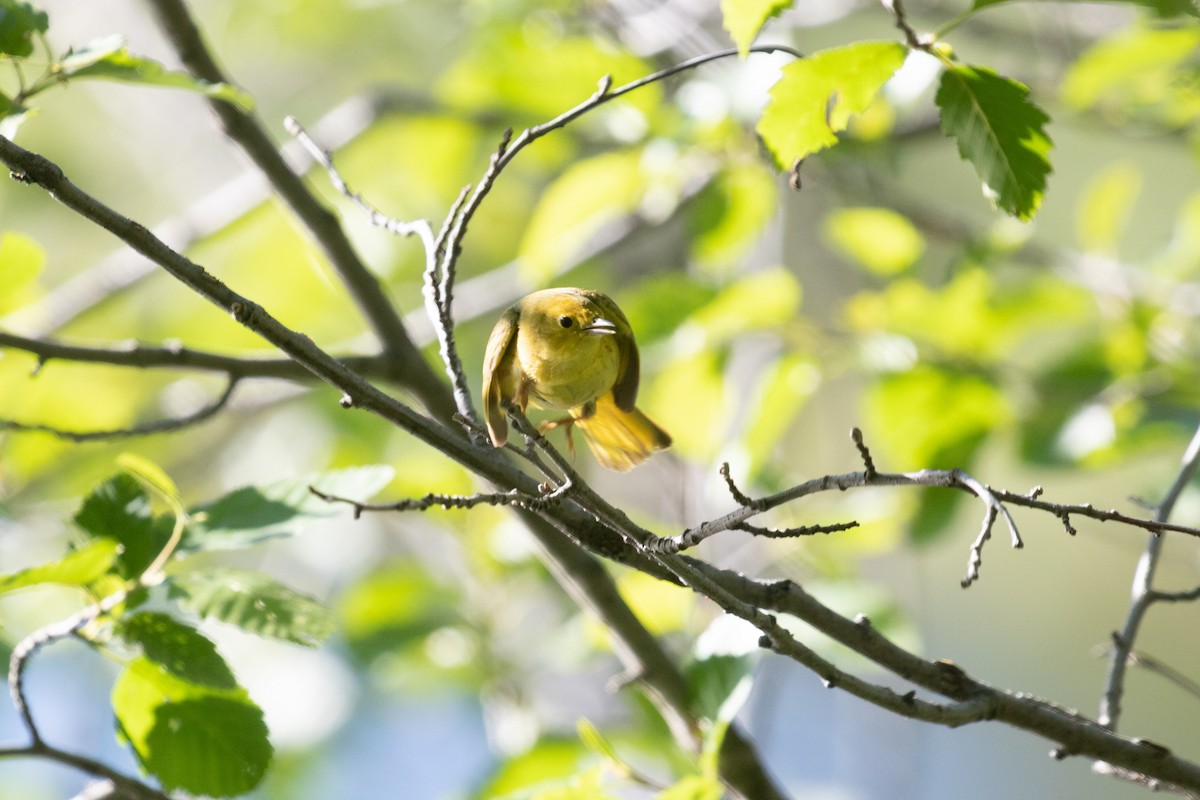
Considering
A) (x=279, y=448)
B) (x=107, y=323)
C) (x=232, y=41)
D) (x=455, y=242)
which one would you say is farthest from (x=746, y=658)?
(x=232, y=41)

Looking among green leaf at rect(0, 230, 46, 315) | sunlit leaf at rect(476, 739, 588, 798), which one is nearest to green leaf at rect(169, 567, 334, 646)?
green leaf at rect(0, 230, 46, 315)

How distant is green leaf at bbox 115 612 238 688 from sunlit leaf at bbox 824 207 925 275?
6.63 ft

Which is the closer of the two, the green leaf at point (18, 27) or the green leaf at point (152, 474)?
the green leaf at point (18, 27)

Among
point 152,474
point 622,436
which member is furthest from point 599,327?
point 152,474

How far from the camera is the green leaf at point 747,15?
1.33 meters

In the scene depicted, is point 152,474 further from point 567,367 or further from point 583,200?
point 583,200

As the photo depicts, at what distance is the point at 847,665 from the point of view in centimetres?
238

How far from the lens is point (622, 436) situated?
152 cm

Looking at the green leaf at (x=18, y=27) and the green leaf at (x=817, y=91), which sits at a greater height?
the green leaf at (x=18, y=27)

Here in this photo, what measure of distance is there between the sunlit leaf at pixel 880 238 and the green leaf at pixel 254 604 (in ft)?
6.20

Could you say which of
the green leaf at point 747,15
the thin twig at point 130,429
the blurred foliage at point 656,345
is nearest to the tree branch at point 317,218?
the blurred foliage at point 656,345

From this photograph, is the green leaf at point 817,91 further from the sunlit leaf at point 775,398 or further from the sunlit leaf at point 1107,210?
the sunlit leaf at point 1107,210

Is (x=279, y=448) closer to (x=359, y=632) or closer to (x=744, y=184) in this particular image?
(x=359, y=632)

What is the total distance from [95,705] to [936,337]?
3.92m
